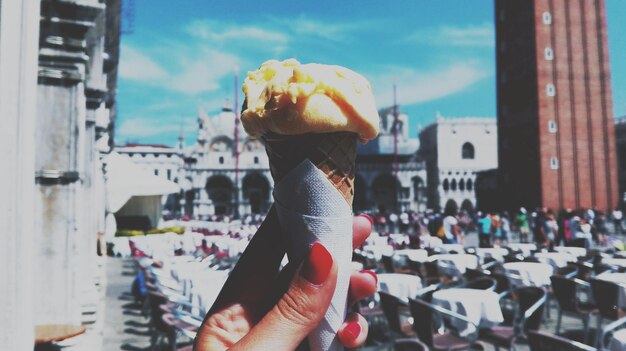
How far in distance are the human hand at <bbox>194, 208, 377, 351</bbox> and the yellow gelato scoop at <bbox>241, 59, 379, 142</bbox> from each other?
340 mm

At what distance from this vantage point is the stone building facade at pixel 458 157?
209 ft

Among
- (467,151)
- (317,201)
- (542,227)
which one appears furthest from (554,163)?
(317,201)

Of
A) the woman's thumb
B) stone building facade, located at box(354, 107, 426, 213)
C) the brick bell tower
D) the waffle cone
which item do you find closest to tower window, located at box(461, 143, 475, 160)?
stone building facade, located at box(354, 107, 426, 213)

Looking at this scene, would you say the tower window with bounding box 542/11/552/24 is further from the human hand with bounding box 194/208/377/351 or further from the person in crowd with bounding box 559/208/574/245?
the human hand with bounding box 194/208/377/351

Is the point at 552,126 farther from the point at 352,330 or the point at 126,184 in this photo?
the point at 352,330

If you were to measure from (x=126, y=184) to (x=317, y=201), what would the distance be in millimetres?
13750

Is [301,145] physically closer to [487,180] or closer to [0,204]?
[0,204]

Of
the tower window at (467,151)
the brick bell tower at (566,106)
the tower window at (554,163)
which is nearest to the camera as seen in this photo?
the brick bell tower at (566,106)

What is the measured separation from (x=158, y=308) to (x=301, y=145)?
178 inches

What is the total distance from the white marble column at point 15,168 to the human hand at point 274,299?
1.35 m

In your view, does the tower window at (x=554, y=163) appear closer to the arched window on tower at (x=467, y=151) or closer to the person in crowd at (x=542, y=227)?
the person in crowd at (x=542, y=227)

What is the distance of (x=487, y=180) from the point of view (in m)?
47.8

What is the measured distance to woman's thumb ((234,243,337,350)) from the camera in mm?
1283

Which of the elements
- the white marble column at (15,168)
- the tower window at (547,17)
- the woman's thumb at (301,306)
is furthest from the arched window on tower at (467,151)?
the woman's thumb at (301,306)
